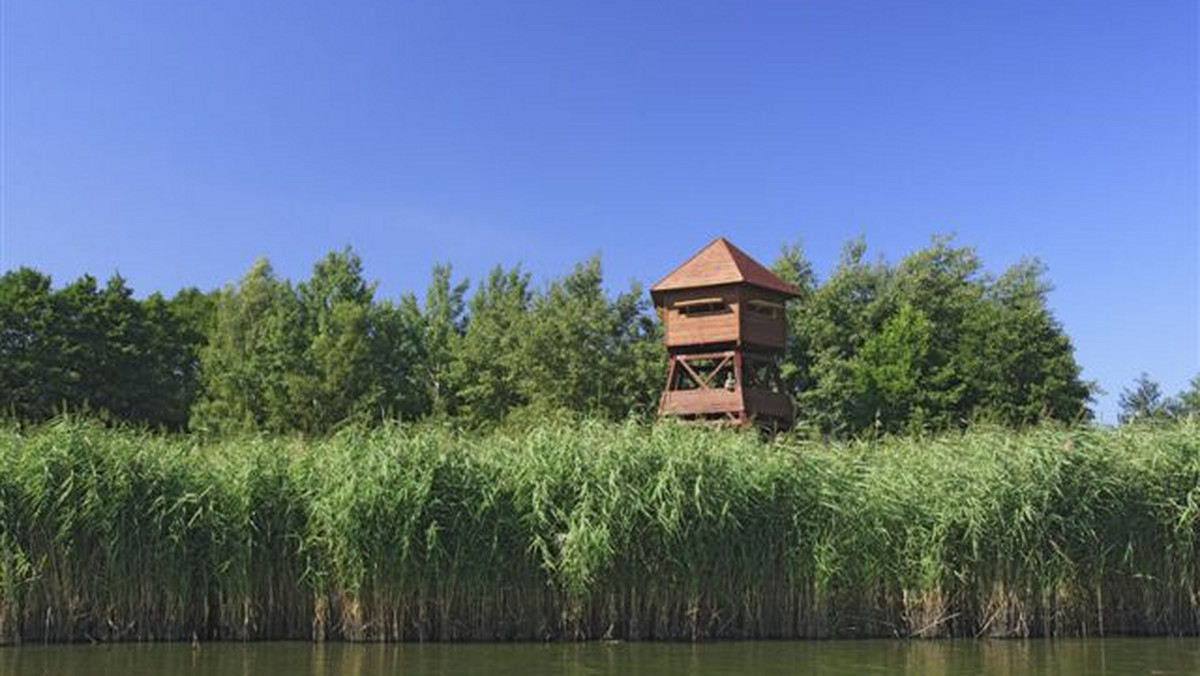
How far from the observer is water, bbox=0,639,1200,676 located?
11.2m

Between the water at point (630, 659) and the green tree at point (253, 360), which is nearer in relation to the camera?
the water at point (630, 659)

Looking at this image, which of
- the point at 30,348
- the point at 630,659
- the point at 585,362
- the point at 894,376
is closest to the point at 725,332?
the point at 585,362

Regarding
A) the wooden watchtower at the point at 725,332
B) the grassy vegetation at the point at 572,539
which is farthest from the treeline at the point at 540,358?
the grassy vegetation at the point at 572,539

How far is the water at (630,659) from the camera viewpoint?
11.2 metres

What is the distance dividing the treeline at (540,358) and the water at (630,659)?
2455cm

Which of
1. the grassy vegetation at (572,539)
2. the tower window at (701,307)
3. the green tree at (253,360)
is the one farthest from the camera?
the green tree at (253,360)

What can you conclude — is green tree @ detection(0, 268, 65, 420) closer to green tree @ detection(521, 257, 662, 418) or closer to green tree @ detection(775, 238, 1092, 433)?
green tree @ detection(521, 257, 662, 418)

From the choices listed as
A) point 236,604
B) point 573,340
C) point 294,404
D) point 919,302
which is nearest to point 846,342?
point 919,302

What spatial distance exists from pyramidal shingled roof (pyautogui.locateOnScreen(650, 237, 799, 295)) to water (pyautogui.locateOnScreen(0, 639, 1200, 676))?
18566mm

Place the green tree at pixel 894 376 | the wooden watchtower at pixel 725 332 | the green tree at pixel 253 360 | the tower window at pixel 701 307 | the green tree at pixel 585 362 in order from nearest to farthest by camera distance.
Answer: the wooden watchtower at pixel 725 332 < the tower window at pixel 701 307 < the green tree at pixel 585 362 < the green tree at pixel 894 376 < the green tree at pixel 253 360

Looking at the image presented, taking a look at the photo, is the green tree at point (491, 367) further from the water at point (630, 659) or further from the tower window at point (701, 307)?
the water at point (630, 659)

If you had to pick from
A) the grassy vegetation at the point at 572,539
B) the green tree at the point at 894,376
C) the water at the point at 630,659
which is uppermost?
the green tree at the point at 894,376

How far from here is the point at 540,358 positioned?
41250 mm

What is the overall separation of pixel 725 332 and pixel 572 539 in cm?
1855
